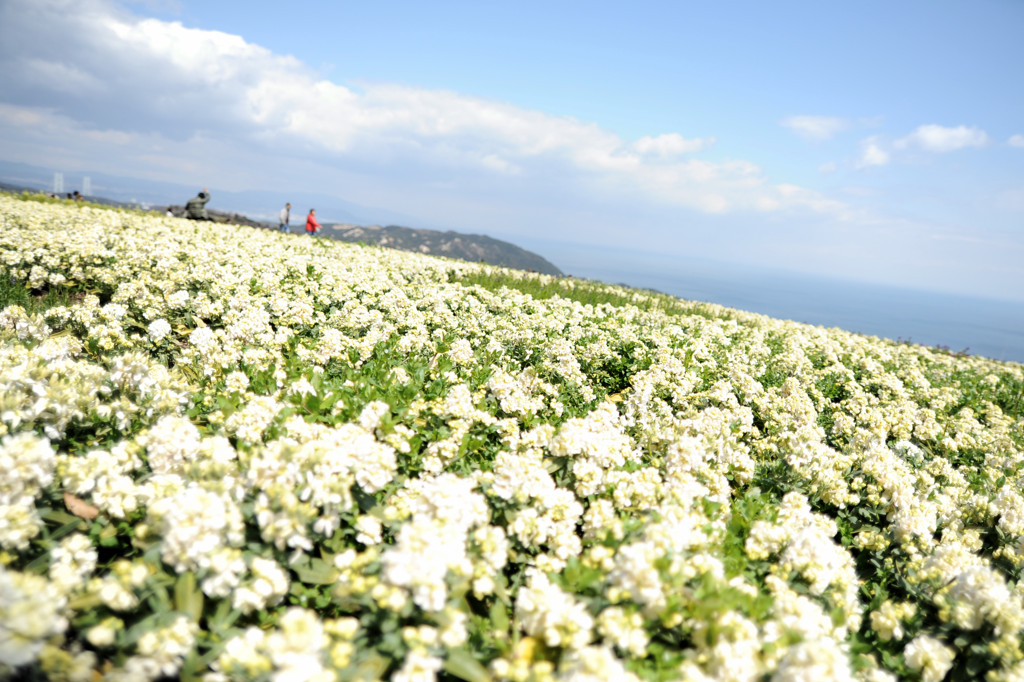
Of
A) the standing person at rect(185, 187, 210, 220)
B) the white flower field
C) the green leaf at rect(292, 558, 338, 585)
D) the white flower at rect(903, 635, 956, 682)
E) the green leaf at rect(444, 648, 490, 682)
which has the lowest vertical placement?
the white flower at rect(903, 635, 956, 682)

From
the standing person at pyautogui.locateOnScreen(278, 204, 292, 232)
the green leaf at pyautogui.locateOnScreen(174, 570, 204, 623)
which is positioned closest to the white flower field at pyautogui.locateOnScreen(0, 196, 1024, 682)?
the green leaf at pyautogui.locateOnScreen(174, 570, 204, 623)

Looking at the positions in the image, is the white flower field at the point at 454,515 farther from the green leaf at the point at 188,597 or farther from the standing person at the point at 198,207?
the standing person at the point at 198,207

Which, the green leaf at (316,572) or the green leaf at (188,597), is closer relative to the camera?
the green leaf at (188,597)

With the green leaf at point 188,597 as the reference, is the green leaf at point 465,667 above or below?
below

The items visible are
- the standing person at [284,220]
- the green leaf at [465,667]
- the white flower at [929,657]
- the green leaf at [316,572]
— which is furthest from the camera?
the standing person at [284,220]

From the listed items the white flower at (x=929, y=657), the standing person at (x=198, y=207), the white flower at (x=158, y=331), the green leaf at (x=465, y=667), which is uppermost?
the standing person at (x=198, y=207)

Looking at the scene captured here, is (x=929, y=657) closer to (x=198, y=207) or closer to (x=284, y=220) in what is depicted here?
(x=198, y=207)

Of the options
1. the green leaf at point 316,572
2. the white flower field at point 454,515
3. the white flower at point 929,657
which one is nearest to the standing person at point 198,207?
the white flower field at point 454,515

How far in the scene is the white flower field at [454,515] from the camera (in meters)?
2.66

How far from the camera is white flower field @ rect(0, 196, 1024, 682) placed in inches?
105

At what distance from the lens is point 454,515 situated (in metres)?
3.31

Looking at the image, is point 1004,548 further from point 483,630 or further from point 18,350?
point 18,350

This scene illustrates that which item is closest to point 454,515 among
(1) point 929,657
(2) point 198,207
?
(1) point 929,657

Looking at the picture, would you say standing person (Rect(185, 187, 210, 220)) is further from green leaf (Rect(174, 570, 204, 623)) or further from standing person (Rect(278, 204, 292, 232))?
green leaf (Rect(174, 570, 204, 623))
